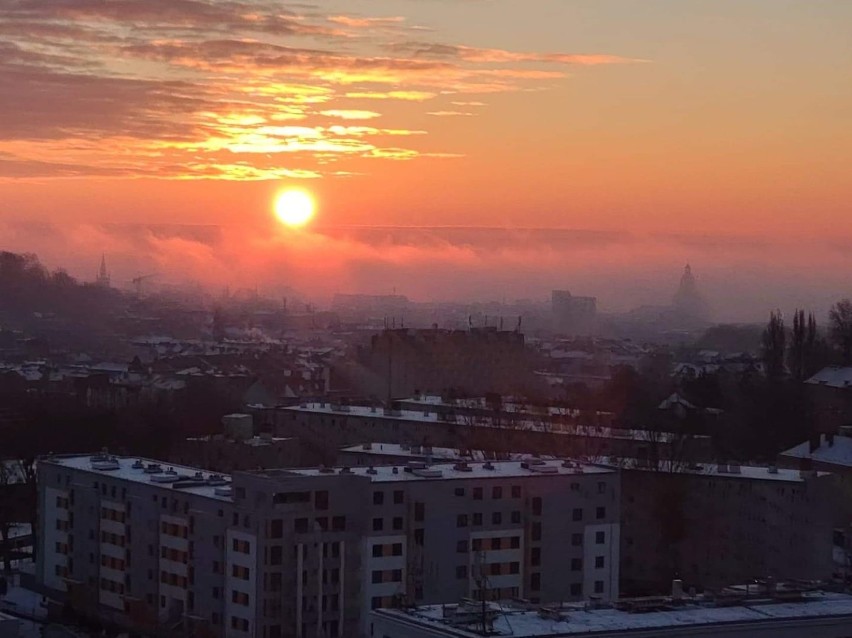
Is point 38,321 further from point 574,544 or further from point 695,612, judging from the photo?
point 695,612

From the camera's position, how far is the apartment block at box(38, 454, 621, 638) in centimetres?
1301

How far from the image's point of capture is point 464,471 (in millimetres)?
14602

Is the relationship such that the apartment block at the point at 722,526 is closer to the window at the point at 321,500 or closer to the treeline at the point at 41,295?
the window at the point at 321,500

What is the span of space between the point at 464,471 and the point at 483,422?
785 centimetres

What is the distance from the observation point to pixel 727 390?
30.3 meters

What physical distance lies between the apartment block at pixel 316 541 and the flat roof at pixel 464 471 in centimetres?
3

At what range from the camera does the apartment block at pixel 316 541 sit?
13008 mm

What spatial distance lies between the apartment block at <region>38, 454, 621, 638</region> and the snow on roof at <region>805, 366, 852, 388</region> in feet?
46.4

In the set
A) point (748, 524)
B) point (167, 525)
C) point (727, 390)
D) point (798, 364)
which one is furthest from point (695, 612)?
point (798, 364)

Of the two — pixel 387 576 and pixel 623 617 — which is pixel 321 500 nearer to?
pixel 387 576

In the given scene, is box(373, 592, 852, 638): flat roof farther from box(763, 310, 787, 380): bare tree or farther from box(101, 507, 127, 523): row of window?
box(763, 310, 787, 380): bare tree

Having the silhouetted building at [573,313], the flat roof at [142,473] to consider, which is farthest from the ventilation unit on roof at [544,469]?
the silhouetted building at [573,313]

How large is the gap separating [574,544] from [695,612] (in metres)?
5.41

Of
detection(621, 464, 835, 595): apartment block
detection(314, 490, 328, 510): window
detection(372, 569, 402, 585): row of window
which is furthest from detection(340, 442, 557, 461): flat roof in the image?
detection(314, 490, 328, 510): window
